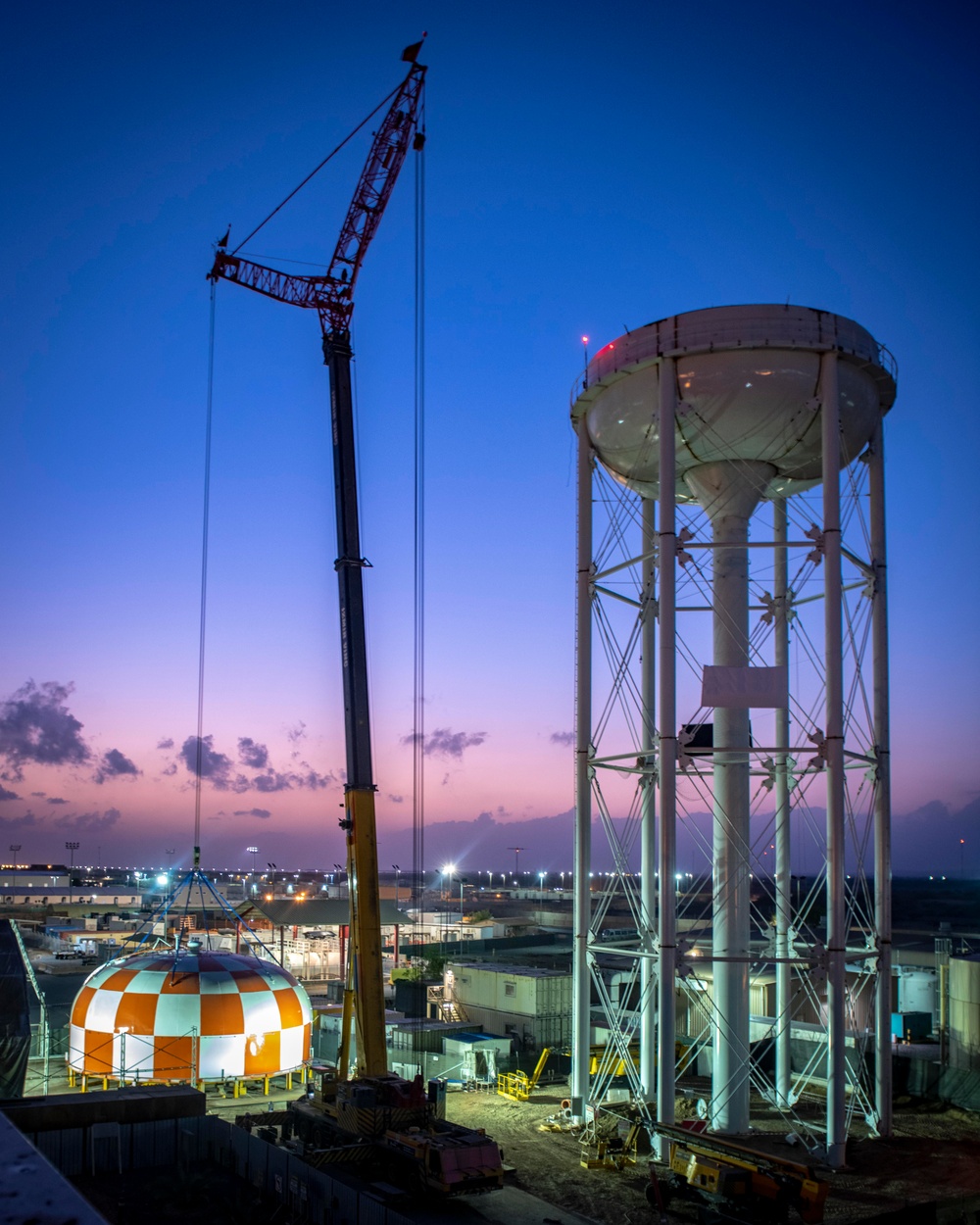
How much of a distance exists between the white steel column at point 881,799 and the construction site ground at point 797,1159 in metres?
1.68

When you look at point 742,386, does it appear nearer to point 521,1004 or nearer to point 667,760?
point 667,760

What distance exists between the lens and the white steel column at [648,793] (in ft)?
96.8

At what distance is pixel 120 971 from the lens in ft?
111

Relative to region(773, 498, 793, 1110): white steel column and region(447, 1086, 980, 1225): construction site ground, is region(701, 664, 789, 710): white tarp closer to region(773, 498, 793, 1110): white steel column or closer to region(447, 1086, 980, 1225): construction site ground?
region(773, 498, 793, 1110): white steel column

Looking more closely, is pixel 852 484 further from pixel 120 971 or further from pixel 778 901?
pixel 120 971

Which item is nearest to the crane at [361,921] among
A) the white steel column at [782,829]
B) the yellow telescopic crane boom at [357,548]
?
the yellow telescopic crane boom at [357,548]

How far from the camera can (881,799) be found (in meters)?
29.7

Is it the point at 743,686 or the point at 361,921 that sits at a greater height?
the point at 743,686

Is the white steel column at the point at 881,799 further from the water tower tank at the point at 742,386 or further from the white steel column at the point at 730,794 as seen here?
the white steel column at the point at 730,794

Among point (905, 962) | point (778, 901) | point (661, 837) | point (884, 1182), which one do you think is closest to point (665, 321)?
point (661, 837)

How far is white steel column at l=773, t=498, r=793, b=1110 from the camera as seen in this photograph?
29875mm

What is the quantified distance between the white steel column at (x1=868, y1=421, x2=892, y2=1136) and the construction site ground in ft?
5.52

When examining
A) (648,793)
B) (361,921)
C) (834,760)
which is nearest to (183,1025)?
(361,921)

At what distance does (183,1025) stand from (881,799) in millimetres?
20949
